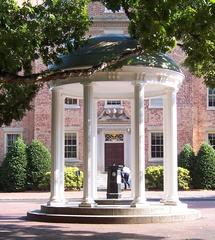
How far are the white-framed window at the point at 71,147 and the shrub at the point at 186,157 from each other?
825cm

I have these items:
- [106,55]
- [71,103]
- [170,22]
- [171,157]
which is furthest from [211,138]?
[170,22]

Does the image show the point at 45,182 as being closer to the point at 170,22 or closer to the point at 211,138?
the point at 211,138

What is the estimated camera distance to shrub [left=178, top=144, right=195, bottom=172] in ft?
137

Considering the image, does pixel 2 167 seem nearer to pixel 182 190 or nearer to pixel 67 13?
pixel 182 190

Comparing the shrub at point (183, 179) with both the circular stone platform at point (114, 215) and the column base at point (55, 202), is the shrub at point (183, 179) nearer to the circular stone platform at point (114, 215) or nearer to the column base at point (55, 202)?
the circular stone platform at point (114, 215)

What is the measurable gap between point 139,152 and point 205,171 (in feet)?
75.2

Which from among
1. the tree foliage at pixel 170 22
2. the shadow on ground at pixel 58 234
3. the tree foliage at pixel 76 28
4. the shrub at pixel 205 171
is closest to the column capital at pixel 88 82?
the tree foliage at pixel 76 28

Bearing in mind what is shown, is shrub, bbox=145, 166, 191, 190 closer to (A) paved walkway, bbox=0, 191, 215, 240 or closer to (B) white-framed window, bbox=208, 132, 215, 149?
(B) white-framed window, bbox=208, 132, 215, 149

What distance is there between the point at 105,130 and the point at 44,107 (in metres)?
5.05

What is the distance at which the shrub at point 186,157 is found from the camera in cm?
4191

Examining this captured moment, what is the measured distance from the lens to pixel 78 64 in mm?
18969

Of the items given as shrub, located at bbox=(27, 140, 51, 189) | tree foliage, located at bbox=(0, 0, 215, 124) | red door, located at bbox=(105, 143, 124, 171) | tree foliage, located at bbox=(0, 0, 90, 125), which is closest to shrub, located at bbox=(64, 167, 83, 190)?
shrub, located at bbox=(27, 140, 51, 189)

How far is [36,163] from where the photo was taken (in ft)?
136

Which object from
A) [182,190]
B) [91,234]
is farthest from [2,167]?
[91,234]
